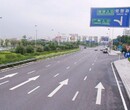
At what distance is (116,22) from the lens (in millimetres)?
27125

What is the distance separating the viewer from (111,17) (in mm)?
27375

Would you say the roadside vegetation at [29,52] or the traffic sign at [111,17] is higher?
the traffic sign at [111,17]

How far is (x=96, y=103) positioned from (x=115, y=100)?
1.38 m

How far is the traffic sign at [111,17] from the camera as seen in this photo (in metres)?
26.5

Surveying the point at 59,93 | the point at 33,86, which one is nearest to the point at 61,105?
the point at 59,93

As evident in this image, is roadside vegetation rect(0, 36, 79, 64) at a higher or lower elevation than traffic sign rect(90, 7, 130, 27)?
lower

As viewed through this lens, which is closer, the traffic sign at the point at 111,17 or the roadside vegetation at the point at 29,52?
the traffic sign at the point at 111,17

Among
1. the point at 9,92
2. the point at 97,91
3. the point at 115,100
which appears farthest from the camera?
the point at 97,91

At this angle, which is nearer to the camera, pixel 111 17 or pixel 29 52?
pixel 111 17

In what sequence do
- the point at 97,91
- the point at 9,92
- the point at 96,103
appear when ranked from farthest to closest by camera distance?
1. the point at 97,91
2. the point at 9,92
3. the point at 96,103

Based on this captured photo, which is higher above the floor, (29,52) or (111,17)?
(111,17)

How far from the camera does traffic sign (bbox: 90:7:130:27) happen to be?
87.1 ft

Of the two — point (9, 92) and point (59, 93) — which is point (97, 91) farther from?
point (9, 92)

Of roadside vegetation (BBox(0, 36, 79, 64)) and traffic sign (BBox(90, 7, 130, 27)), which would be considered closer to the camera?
traffic sign (BBox(90, 7, 130, 27))
